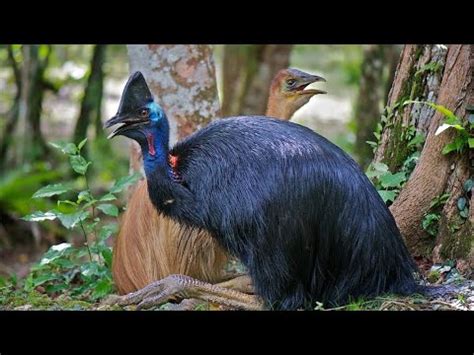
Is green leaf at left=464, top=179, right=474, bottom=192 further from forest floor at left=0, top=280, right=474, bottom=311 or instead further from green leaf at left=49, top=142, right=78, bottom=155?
green leaf at left=49, top=142, right=78, bottom=155

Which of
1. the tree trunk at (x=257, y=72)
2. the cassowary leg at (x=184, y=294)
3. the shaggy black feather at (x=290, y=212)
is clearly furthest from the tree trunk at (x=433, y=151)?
the tree trunk at (x=257, y=72)

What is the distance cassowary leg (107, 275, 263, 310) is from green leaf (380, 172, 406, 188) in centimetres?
126

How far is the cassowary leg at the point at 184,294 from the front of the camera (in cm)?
504

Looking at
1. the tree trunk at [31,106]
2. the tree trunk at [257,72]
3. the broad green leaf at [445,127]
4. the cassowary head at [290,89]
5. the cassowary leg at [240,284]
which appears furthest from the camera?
the tree trunk at [257,72]

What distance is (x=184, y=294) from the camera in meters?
5.06

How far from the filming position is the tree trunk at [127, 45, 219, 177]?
670cm

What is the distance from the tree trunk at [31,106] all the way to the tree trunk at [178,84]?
4569mm

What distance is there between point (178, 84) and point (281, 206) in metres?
2.23

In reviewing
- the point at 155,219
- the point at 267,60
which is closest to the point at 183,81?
the point at 155,219

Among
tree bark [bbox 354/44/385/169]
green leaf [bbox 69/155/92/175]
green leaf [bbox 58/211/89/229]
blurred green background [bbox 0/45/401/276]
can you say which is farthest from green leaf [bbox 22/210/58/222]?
tree bark [bbox 354/44/385/169]

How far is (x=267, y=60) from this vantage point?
463 inches

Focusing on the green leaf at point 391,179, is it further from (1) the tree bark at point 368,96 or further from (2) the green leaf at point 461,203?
(1) the tree bark at point 368,96

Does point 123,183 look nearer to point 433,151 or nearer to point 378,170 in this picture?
point 378,170
